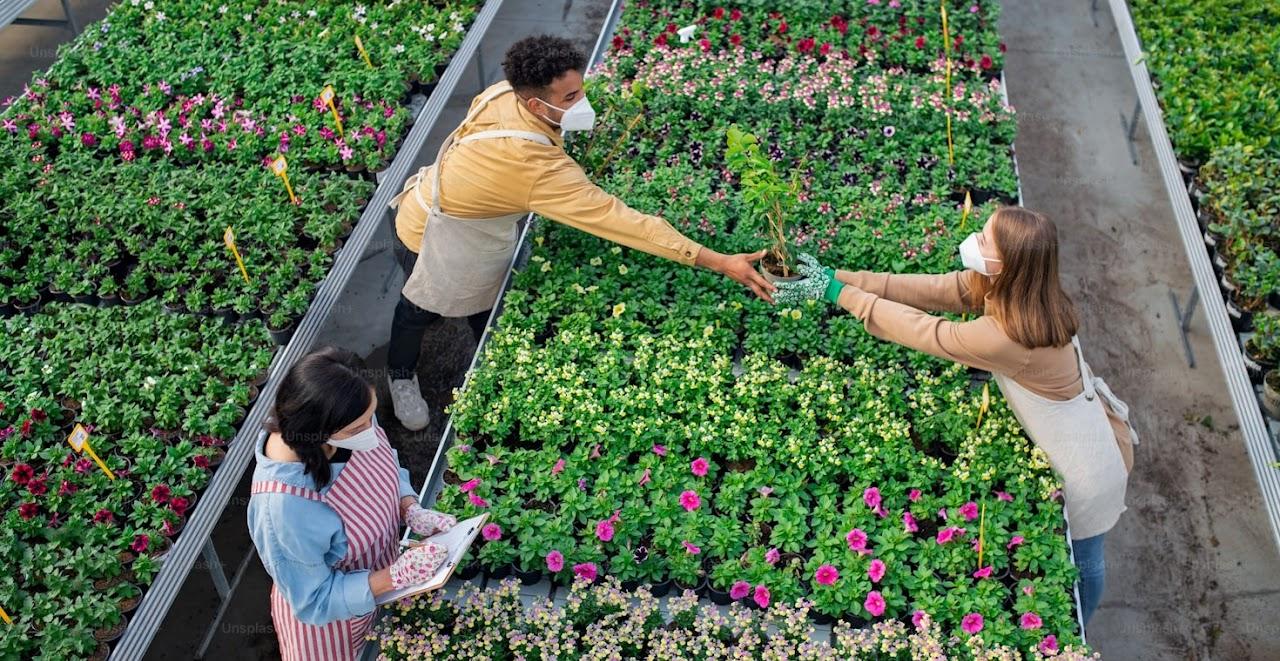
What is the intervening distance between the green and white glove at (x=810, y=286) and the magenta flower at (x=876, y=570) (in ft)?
2.77

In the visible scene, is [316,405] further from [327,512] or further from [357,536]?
[357,536]

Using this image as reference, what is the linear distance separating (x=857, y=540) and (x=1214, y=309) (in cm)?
213

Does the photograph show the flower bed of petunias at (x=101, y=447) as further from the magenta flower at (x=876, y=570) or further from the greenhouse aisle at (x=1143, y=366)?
the greenhouse aisle at (x=1143, y=366)

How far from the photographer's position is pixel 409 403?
4.88 m

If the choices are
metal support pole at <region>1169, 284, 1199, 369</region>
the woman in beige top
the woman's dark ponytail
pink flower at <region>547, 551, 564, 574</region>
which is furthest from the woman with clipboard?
metal support pole at <region>1169, 284, 1199, 369</region>

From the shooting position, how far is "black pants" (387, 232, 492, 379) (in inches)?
176

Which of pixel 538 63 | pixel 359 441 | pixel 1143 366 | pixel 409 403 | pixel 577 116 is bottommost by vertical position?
pixel 1143 366

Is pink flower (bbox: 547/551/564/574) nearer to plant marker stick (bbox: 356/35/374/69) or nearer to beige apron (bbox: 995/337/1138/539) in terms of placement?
beige apron (bbox: 995/337/1138/539)

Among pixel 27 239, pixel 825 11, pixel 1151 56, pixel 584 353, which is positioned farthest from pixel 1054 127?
pixel 27 239

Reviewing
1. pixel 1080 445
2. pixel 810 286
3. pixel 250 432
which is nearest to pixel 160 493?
pixel 250 432

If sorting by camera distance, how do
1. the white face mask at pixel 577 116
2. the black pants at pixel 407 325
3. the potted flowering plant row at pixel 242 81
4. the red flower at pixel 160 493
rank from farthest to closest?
the potted flowering plant row at pixel 242 81 → the black pants at pixel 407 325 → the white face mask at pixel 577 116 → the red flower at pixel 160 493

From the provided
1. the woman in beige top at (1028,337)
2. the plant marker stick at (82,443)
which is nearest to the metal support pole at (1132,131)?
the woman in beige top at (1028,337)

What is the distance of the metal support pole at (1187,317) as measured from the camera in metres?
5.46

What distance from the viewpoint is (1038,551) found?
329cm
